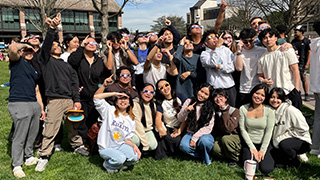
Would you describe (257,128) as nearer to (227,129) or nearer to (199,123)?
(227,129)

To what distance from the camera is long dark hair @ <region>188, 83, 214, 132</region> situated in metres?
4.32

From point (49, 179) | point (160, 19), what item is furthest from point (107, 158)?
point (160, 19)

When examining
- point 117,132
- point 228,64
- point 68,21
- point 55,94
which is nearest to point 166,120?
point 117,132

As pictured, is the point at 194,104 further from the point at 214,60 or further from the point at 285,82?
the point at 285,82

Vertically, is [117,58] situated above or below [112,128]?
above

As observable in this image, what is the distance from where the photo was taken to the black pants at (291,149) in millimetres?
4023

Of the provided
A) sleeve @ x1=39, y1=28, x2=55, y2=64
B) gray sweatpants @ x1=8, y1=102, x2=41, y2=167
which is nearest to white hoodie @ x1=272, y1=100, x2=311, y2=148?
sleeve @ x1=39, y1=28, x2=55, y2=64

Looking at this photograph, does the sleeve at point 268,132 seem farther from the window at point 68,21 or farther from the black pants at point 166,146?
the window at point 68,21

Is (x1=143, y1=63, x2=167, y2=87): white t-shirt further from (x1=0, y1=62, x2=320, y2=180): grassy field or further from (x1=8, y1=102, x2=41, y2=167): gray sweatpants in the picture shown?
(x1=8, y1=102, x2=41, y2=167): gray sweatpants

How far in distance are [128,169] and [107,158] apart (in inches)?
16.6

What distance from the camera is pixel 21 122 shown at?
156 inches

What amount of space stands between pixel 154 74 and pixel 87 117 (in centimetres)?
149

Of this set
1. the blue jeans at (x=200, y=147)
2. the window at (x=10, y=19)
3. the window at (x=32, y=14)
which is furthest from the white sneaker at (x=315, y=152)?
the window at (x=10, y=19)

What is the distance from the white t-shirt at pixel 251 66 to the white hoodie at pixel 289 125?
2.08 ft
